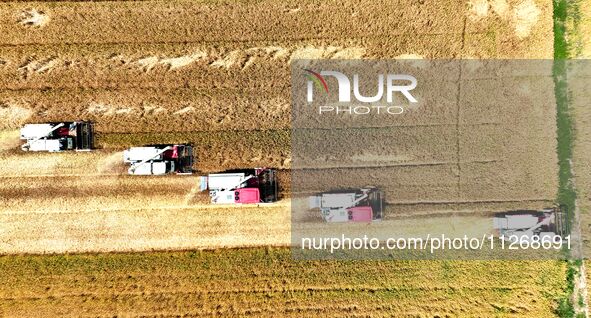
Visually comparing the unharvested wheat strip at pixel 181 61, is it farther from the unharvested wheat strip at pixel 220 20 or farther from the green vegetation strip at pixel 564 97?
the green vegetation strip at pixel 564 97

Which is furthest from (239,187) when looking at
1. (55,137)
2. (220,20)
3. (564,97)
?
(564,97)

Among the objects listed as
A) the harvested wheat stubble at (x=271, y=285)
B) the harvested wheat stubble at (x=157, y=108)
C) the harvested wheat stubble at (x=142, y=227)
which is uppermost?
the harvested wheat stubble at (x=157, y=108)

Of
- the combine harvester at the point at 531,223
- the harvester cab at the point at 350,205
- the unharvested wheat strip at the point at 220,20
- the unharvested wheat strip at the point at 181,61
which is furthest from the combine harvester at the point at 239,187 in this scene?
the combine harvester at the point at 531,223

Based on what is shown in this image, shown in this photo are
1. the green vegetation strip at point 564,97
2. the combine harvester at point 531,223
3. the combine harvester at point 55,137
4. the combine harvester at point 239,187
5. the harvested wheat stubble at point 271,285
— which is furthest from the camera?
the green vegetation strip at point 564,97

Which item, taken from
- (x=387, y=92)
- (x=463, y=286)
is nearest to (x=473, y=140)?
(x=387, y=92)

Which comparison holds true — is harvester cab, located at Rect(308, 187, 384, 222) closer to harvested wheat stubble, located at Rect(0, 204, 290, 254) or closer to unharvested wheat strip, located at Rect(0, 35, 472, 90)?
harvested wheat stubble, located at Rect(0, 204, 290, 254)

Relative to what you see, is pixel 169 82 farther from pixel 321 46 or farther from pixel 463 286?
pixel 463 286
